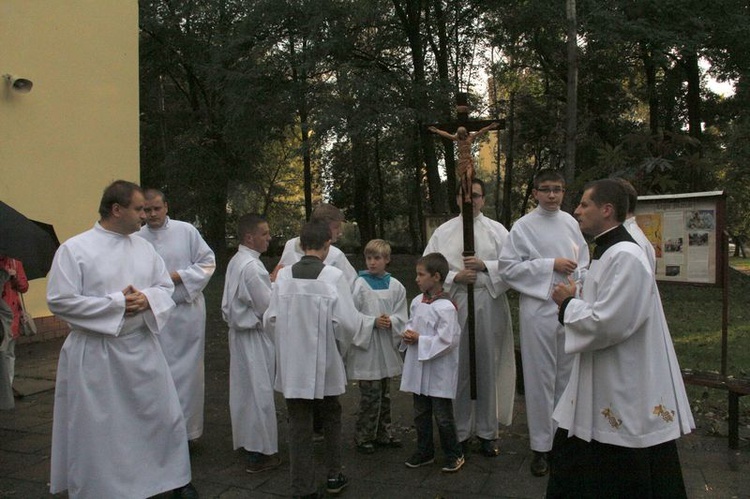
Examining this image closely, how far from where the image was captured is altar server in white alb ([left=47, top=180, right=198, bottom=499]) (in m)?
3.87

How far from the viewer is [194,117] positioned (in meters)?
26.5

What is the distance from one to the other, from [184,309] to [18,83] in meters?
6.41

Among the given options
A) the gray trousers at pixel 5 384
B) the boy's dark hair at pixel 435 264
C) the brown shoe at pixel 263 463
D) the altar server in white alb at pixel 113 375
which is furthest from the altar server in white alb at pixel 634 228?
the gray trousers at pixel 5 384

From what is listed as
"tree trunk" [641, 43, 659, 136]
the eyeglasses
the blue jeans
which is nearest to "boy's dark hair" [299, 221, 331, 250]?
the blue jeans

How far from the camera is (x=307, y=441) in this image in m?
4.19

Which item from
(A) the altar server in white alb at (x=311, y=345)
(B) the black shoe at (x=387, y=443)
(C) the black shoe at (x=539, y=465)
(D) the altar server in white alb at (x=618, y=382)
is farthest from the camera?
(B) the black shoe at (x=387, y=443)

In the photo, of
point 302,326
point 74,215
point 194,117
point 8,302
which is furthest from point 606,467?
point 194,117

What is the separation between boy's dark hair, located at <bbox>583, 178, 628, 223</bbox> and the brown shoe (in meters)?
3.01

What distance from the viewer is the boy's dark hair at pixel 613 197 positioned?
3.48 meters

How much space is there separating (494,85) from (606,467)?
25769mm

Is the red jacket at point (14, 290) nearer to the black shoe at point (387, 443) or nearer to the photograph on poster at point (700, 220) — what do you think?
the black shoe at point (387, 443)

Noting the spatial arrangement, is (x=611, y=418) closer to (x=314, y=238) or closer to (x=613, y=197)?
(x=613, y=197)

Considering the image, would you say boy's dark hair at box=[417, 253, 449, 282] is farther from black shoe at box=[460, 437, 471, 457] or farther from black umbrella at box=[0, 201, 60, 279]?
black umbrella at box=[0, 201, 60, 279]

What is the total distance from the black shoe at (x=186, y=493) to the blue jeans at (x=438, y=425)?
159 centimetres
